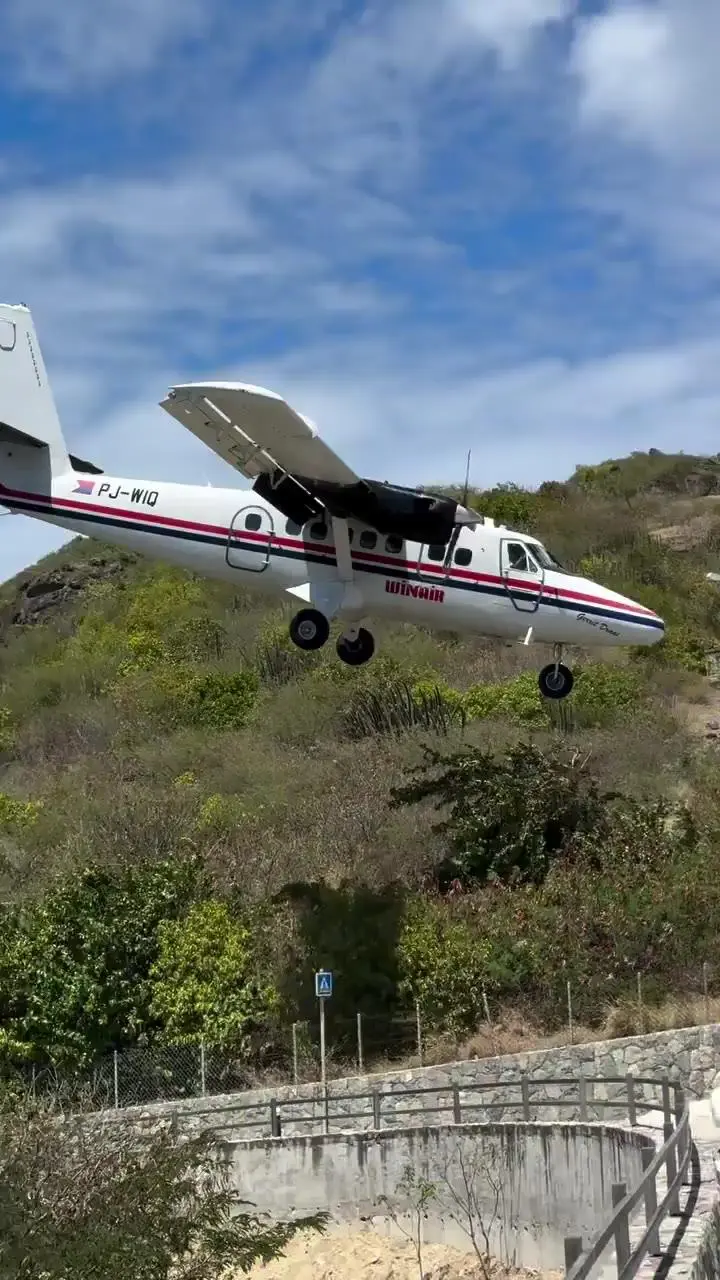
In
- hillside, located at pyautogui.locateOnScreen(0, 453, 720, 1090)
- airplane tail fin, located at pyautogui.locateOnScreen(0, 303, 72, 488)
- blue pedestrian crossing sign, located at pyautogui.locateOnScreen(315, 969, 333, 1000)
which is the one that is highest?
airplane tail fin, located at pyautogui.locateOnScreen(0, 303, 72, 488)

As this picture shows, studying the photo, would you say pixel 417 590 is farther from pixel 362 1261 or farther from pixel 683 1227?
pixel 683 1227

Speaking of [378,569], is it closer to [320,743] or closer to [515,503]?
[320,743]

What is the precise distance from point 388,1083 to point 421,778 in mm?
15286

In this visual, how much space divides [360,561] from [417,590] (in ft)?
3.68

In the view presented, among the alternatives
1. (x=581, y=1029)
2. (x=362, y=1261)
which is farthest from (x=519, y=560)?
(x=362, y=1261)

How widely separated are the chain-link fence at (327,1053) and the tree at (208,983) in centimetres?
37

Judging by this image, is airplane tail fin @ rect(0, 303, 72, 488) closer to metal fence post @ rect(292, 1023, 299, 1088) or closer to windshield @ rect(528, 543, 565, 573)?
windshield @ rect(528, 543, 565, 573)

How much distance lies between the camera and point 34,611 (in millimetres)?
89625

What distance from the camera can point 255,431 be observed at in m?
23.8

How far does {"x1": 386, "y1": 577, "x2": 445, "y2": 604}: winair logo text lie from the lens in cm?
2592

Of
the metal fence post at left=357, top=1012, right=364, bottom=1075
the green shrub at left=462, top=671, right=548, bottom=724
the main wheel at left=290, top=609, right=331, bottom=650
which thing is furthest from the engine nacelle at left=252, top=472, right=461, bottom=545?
the green shrub at left=462, top=671, right=548, bottom=724

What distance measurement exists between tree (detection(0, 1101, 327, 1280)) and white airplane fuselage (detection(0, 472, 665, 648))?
9741mm

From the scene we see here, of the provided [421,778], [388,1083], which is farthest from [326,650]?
[388,1083]

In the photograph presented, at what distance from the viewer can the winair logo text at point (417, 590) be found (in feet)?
85.0
